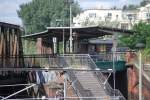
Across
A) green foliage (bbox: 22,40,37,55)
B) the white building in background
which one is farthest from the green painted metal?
the white building in background

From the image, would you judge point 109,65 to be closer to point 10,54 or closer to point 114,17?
point 10,54

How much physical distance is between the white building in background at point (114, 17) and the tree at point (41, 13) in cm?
561

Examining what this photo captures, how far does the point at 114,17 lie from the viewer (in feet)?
534

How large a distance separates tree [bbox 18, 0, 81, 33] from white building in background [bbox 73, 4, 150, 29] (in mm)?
5611

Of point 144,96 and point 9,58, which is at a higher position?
point 9,58

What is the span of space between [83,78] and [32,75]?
562cm

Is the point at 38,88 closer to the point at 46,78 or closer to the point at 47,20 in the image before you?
the point at 46,78

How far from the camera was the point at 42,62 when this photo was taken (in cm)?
4375

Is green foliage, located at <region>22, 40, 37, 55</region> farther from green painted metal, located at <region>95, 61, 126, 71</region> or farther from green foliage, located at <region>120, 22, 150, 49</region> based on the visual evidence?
green painted metal, located at <region>95, 61, 126, 71</region>

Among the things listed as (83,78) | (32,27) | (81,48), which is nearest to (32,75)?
(83,78)

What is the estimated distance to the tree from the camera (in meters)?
134

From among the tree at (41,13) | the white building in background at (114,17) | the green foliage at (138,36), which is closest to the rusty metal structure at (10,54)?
the green foliage at (138,36)

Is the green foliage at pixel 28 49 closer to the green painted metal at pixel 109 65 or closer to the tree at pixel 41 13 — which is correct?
the tree at pixel 41 13

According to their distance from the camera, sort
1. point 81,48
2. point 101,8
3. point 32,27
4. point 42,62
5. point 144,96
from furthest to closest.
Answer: point 101,8 < point 32,27 < point 81,48 < point 144,96 < point 42,62
